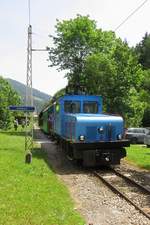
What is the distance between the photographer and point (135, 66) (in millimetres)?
44781

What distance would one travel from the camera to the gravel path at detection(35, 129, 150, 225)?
10.2m

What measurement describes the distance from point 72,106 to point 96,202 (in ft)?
33.3

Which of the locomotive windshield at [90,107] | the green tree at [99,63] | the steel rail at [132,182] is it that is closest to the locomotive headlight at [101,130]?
the steel rail at [132,182]

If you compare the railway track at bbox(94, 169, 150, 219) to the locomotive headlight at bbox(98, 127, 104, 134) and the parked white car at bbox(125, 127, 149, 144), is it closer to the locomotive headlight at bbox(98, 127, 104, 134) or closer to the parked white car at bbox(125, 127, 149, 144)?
the locomotive headlight at bbox(98, 127, 104, 134)

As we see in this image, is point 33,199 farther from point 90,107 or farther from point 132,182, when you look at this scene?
point 90,107

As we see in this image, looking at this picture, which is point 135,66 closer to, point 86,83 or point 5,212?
point 86,83

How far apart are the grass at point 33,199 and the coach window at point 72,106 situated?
542cm

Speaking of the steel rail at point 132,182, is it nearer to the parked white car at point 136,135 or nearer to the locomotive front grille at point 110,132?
the locomotive front grille at point 110,132

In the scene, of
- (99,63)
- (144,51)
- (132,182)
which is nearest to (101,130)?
(132,182)

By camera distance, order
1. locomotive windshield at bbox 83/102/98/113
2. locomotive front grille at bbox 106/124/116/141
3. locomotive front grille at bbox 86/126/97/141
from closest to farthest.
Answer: locomotive front grille at bbox 86/126/97/141 < locomotive front grille at bbox 106/124/116/141 < locomotive windshield at bbox 83/102/98/113

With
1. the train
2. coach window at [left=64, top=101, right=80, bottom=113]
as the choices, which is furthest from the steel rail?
coach window at [left=64, top=101, right=80, bottom=113]

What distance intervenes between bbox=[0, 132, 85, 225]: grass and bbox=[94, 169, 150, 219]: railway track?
1636mm

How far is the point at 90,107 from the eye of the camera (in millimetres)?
21969

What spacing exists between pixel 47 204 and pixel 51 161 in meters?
10.8
